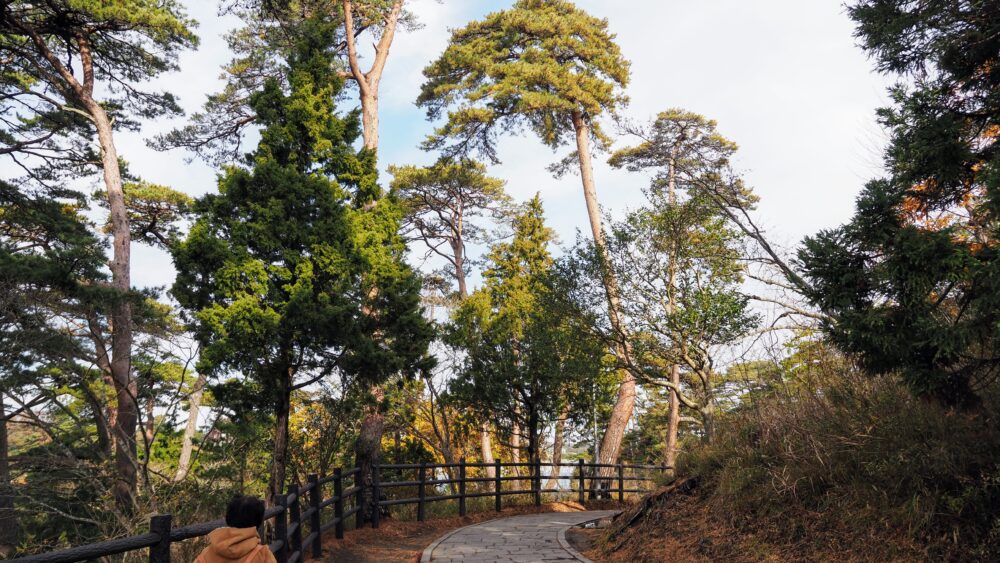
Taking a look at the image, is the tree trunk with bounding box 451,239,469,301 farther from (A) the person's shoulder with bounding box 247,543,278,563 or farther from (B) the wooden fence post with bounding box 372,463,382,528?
(A) the person's shoulder with bounding box 247,543,278,563

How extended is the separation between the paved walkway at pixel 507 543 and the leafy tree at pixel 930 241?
15.9 feet

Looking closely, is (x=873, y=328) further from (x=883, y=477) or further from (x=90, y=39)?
(x=90, y=39)

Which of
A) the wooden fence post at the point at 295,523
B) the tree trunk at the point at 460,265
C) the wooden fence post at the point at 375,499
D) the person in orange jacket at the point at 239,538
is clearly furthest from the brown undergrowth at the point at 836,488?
the tree trunk at the point at 460,265

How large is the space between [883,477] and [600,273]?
869cm

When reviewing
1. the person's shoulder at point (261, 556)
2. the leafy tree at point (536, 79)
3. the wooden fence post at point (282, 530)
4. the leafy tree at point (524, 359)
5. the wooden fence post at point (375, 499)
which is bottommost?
the wooden fence post at point (375, 499)

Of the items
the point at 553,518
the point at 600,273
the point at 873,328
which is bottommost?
the point at 553,518

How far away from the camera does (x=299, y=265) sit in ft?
38.0

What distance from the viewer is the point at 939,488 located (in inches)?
220

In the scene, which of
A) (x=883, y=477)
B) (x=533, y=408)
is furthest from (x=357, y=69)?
(x=883, y=477)

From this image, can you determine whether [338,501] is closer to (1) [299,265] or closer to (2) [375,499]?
(2) [375,499]

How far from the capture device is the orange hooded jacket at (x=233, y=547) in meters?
3.35

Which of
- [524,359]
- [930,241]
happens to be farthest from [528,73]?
[930,241]

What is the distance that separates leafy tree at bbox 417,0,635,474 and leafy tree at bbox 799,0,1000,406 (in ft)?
42.0

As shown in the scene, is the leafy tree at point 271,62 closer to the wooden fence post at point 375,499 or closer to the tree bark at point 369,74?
the tree bark at point 369,74
